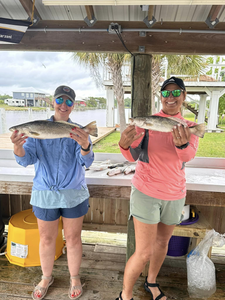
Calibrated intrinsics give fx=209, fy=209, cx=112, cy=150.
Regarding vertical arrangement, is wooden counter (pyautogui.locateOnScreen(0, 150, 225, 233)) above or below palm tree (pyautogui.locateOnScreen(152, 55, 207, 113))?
below

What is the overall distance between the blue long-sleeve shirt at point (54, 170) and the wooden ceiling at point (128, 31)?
118 centimetres

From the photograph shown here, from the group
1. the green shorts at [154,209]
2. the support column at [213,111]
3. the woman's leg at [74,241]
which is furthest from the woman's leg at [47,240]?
the support column at [213,111]

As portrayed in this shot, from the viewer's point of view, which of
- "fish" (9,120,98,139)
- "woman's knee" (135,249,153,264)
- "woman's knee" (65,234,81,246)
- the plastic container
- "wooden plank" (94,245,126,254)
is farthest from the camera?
"wooden plank" (94,245,126,254)

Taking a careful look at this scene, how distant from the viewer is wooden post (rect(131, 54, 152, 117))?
228 centimetres

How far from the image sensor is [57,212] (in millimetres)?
1786

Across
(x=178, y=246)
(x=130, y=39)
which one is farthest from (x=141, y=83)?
(x=178, y=246)

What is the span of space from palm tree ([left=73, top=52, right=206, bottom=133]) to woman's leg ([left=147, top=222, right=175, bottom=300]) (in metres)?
1.56

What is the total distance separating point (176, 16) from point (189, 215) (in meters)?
2.11

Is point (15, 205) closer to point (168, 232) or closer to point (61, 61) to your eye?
point (61, 61)

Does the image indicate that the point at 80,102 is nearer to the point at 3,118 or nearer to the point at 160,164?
the point at 3,118

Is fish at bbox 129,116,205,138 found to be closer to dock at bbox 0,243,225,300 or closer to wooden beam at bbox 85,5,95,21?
wooden beam at bbox 85,5,95,21

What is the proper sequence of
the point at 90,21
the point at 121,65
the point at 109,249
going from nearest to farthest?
the point at 90,21, the point at 109,249, the point at 121,65

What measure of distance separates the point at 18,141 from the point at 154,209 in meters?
1.15

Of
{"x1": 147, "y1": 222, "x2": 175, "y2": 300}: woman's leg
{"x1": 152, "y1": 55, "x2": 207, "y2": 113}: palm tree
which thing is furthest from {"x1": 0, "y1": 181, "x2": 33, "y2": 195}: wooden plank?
{"x1": 152, "y1": 55, "x2": 207, "y2": 113}: palm tree
